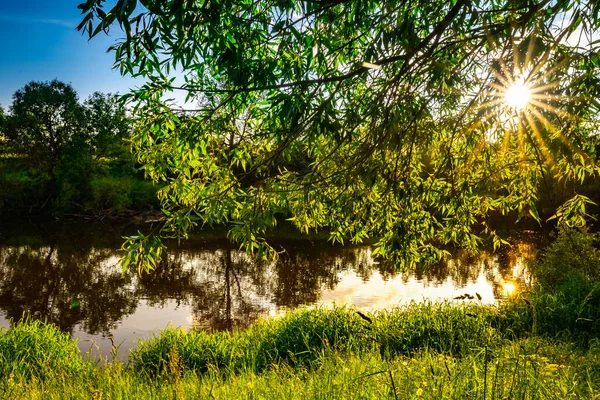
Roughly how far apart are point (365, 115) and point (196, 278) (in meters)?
14.8

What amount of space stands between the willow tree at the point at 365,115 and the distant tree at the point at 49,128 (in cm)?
3510

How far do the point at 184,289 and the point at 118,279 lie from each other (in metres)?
2.98

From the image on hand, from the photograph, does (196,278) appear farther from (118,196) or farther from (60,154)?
(60,154)

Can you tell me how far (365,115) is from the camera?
432 cm

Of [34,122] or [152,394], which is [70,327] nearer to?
[152,394]

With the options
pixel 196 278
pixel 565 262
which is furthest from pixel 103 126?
pixel 565 262

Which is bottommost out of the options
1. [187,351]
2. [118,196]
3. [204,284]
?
[187,351]

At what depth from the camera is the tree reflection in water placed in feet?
45.5

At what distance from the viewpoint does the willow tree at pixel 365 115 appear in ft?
11.9

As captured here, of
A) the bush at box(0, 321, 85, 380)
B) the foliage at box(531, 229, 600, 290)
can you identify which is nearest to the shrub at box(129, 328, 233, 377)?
the bush at box(0, 321, 85, 380)

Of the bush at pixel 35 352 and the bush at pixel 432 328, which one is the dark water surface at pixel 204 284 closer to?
the bush at pixel 432 328

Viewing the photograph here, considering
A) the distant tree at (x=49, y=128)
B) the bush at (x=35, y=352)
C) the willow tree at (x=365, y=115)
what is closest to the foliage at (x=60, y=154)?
the distant tree at (x=49, y=128)

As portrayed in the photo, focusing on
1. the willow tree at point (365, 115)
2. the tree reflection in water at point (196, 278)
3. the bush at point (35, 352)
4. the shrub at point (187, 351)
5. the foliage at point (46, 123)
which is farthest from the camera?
the foliage at point (46, 123)

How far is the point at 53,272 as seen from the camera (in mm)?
18734
